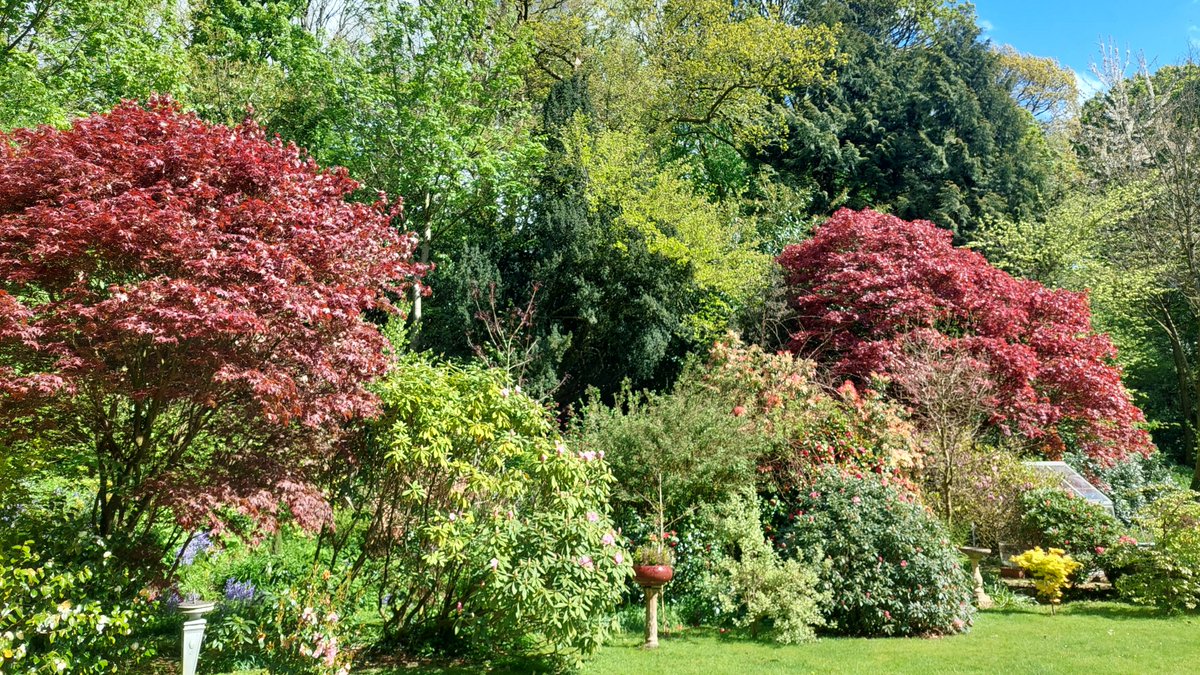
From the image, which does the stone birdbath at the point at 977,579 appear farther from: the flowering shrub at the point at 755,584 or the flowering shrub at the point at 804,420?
the flowering shrub at the point at 755,584

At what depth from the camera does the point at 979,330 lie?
1259 cm

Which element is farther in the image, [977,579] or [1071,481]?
[1071,481]

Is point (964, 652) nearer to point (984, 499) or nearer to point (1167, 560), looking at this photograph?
point (1167, 560)

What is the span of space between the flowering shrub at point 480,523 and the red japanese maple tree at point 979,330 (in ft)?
23.9

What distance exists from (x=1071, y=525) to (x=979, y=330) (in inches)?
168

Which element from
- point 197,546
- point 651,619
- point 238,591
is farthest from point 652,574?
point 197,546

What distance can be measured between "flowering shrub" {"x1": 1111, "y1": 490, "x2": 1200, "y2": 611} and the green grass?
0.42m

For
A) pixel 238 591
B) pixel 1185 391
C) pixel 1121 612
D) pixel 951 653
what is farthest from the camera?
pixel 1185 391

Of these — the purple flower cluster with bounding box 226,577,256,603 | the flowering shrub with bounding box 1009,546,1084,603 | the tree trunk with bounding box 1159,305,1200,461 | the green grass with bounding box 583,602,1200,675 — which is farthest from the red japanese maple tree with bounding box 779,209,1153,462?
the tree trunk with bounding box 1159,305,1200,461

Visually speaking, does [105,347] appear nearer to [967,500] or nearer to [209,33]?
[967,500]

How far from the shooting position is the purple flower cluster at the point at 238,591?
21.7ft

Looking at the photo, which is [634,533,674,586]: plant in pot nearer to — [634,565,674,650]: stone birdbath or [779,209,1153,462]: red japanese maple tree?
[634,565,674,650]: stone birdbath

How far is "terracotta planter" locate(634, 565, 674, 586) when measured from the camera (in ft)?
20.7

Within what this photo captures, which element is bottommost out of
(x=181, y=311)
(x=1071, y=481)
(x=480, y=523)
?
(x=480, y=523)
